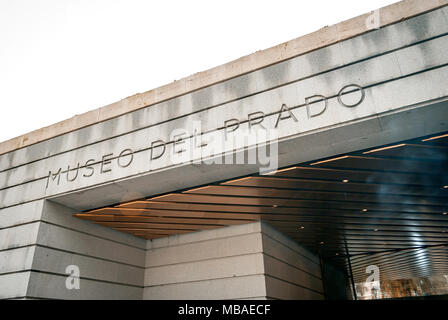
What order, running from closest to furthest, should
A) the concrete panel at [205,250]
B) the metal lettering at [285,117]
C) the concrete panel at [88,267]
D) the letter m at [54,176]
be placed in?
the metal lettering at [285,117], the concrete panel at [88,267], the letter m at [54,176], the concrete panel at [205,250]

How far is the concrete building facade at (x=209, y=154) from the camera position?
6488 millimetres

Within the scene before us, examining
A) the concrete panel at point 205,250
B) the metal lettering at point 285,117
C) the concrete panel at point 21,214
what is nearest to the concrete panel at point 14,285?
the concrete panel at point 21,214

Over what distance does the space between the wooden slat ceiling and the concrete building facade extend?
0.60 feet

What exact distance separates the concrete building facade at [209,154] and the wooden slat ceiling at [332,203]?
18cm

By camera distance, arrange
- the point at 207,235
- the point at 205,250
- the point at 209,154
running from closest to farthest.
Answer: the point at 209,154 < the point at 205,250 < the point at 207,235

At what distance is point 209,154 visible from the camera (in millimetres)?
7621

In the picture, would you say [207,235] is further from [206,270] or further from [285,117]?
[285,117]

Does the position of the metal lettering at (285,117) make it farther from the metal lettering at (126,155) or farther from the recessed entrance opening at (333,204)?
the metal lettering at (126,155)

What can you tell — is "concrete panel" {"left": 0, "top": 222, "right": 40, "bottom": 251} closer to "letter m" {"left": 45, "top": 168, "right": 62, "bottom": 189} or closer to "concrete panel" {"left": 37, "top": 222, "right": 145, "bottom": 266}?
"concrete panel" {"left": 37, "top": 222, "right": 145, "bottom": 266}

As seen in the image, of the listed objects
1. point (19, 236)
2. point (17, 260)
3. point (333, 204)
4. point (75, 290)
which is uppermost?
point (333, 204)

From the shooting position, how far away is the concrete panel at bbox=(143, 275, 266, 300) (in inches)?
428

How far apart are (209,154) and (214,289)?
6.01 meters

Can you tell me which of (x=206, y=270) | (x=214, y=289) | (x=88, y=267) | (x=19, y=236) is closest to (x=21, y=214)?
(x=19, y=236)

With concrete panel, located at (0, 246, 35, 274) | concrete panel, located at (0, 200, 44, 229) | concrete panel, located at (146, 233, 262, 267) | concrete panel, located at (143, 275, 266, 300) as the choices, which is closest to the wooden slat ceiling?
concrete panel, located at (146, 233, 262, 267)
